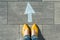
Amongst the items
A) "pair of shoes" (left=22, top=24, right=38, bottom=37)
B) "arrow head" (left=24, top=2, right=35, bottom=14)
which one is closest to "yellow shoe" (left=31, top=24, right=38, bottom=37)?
"pair of shoes" (left=22, top=24, right=38, bottom=37)

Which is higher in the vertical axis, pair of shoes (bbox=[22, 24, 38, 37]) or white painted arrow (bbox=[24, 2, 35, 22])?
white painted arrow (bbox=[24, 2, 35, 22])

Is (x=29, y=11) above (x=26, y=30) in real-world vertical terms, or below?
above

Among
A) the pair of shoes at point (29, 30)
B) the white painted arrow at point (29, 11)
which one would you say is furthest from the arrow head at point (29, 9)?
the pair of shoes at point (29, 30)

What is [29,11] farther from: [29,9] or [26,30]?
[26,30]

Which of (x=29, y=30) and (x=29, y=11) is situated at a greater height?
(x=29, y=11)

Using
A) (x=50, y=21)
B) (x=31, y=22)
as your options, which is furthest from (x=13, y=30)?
(x=50, y=21)

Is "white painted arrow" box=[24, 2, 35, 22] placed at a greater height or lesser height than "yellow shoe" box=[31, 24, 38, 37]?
greater

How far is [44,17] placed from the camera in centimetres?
255

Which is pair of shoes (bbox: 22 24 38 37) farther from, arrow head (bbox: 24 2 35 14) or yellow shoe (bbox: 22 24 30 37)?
arrow head (bbox: 24 2 35 14)

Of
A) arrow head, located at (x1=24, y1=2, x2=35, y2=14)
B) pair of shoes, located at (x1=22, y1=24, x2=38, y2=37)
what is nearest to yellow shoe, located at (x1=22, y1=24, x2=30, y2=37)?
pair of shoes, located at (x1=22, y1=24, x2=38, y2=37)

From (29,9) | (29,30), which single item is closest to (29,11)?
(29,9)

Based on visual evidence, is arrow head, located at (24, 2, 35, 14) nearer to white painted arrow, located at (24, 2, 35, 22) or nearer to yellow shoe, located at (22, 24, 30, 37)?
white painted arrow, located at (24, 2, 35, 22)

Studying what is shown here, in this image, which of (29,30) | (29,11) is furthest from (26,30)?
(29,11)

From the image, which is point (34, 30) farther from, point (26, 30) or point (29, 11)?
point (29, 11)
